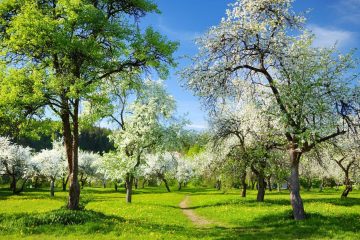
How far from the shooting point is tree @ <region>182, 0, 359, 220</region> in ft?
77.0

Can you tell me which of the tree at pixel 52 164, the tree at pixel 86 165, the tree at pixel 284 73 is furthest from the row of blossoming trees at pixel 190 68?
the tree at pixel 86 165

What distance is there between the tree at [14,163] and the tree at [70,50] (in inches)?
2010

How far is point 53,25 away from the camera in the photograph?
2494cm

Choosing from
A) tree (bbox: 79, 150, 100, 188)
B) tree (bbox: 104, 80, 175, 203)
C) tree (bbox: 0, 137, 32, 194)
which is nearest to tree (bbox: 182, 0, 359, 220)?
tree (bbox: 104, 80, 175, 203)

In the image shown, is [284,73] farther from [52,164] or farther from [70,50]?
[52,164]

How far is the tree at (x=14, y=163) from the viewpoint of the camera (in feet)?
267

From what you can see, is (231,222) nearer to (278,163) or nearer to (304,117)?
(304,117)

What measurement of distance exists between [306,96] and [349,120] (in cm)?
293

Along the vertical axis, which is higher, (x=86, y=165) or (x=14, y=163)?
(x=86, y=165)

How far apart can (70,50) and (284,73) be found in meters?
13.4

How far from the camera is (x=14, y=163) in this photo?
3344 inches

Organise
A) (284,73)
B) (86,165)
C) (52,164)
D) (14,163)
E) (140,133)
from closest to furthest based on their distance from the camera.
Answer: (284,73) → (140,133) → (14,163) → (52,164) → (86,165)

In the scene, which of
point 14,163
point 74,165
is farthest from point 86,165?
point 74,165

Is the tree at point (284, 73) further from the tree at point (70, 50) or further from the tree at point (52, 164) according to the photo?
the tree at point (52, 164)
